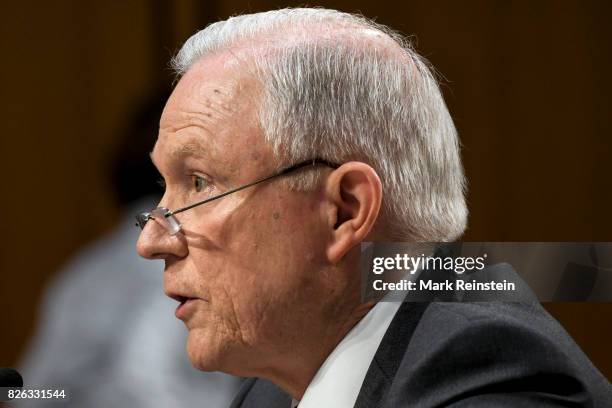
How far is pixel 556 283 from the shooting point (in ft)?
5.10

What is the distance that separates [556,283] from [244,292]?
53cm

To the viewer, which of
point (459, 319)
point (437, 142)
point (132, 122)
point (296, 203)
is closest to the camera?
point (459, 319)

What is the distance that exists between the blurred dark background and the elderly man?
1.17 m

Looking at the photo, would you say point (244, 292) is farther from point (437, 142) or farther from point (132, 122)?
point (132, 122)

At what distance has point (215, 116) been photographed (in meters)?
1.49

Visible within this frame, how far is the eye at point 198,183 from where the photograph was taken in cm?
Answer: 152

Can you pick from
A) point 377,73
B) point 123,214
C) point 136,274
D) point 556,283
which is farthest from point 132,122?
point 556,283

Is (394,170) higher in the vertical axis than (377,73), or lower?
lower

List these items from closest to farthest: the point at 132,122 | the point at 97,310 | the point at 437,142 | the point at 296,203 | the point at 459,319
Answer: the point at 459,319
the point at 296,203
the point at 437,142
the point at 97,310
the point at 132,122

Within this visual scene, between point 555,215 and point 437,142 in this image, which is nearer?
point 437,142

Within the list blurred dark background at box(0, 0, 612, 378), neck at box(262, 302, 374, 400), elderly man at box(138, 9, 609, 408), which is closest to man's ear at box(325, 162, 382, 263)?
elderly man at box(138, 9, 609, 408)

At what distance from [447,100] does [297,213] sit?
141 cm

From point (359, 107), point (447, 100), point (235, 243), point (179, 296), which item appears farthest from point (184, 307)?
point (447, 100)

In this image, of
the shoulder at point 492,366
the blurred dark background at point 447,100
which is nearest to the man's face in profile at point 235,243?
the shoulder at point 492,366
